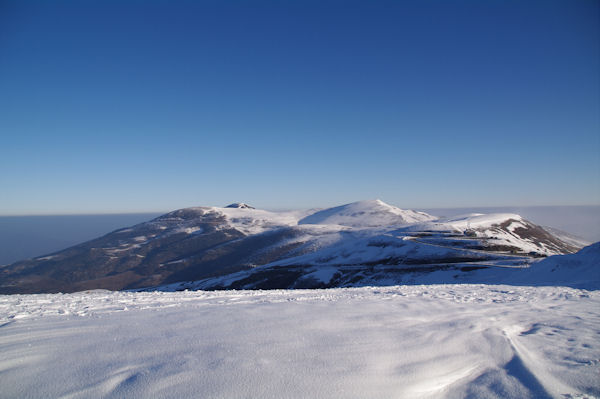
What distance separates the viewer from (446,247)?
62.3 meters

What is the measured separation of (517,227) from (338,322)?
316ft

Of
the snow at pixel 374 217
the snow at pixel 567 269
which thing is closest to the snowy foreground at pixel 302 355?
the snow at pixel 567 269

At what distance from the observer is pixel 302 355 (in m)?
5.06

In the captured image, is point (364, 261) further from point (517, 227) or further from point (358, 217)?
point (358, 217)

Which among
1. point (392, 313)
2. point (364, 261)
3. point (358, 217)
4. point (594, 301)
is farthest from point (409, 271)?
point (358, 217)

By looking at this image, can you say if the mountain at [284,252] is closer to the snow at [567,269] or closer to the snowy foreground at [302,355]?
the snow at [567,269]

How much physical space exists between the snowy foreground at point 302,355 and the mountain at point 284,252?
44.4m

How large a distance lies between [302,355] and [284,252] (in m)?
104

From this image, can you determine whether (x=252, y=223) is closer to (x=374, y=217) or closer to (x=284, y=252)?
(x=374, y=217)

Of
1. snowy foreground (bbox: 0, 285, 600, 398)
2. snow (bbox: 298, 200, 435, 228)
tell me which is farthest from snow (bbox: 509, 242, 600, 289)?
snow (bbox: 298, 200, 435, 228)

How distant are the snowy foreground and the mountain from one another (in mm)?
44440

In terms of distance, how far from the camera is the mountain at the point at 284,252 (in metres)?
56.2

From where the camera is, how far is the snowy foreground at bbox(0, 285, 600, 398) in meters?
4.12

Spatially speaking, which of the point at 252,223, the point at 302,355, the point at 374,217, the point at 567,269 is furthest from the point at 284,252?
the point at 302,355
